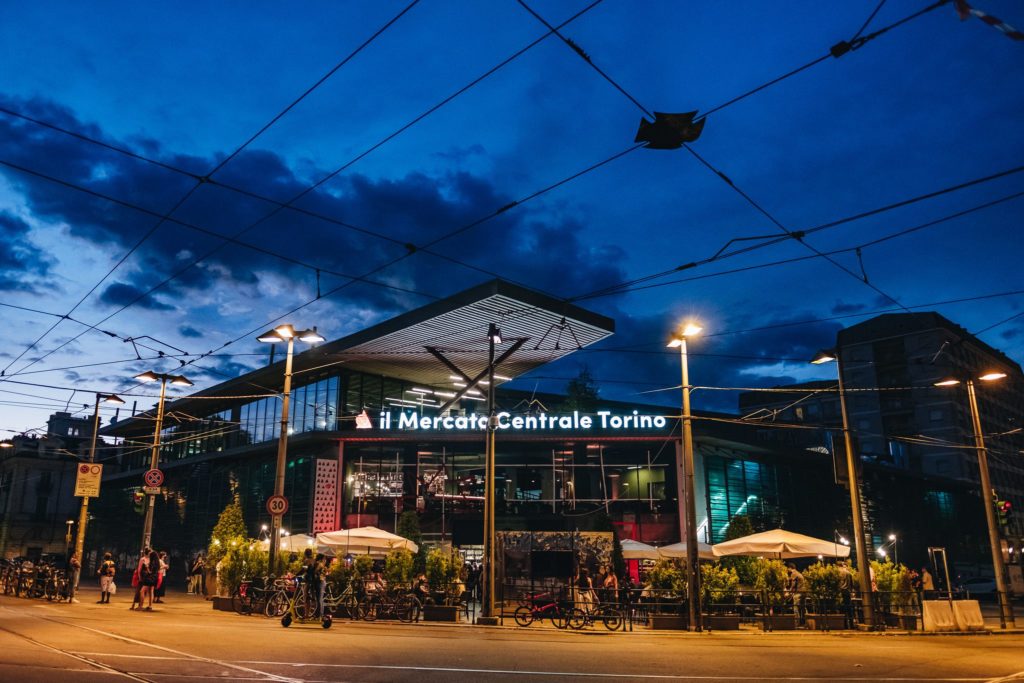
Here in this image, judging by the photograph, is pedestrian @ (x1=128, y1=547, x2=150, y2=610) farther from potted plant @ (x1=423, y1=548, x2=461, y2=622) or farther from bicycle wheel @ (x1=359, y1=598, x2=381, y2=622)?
potted plant @ (x1=423, y1=548, x2=461, y2=622)

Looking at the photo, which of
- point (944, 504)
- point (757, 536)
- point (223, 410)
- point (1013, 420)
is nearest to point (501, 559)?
point (757, 536)

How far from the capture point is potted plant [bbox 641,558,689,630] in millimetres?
20578

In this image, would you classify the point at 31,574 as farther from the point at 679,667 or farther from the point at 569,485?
the point at 679,667

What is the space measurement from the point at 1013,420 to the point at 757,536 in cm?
7945

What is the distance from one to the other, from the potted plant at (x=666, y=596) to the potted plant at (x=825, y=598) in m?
3.66

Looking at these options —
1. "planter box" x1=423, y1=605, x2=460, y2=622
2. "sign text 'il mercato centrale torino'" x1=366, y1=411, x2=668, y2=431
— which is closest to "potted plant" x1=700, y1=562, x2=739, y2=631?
"planter box" x1=423, y1=605, x2=460, y2=622

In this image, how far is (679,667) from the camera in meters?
12.0

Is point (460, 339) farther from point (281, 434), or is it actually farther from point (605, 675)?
point (605, 675)

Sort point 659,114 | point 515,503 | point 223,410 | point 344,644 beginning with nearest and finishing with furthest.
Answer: point 659,114
point 344,644
point 515,503
point 223,410

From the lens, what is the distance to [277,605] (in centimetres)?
2106

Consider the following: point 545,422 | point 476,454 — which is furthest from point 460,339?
point 476,454

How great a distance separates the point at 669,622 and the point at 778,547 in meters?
4.49

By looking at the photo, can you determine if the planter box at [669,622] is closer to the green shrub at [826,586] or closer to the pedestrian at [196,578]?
the green shrub at [826,586]

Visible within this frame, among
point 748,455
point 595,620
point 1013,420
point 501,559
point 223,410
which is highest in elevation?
point 1013,420
